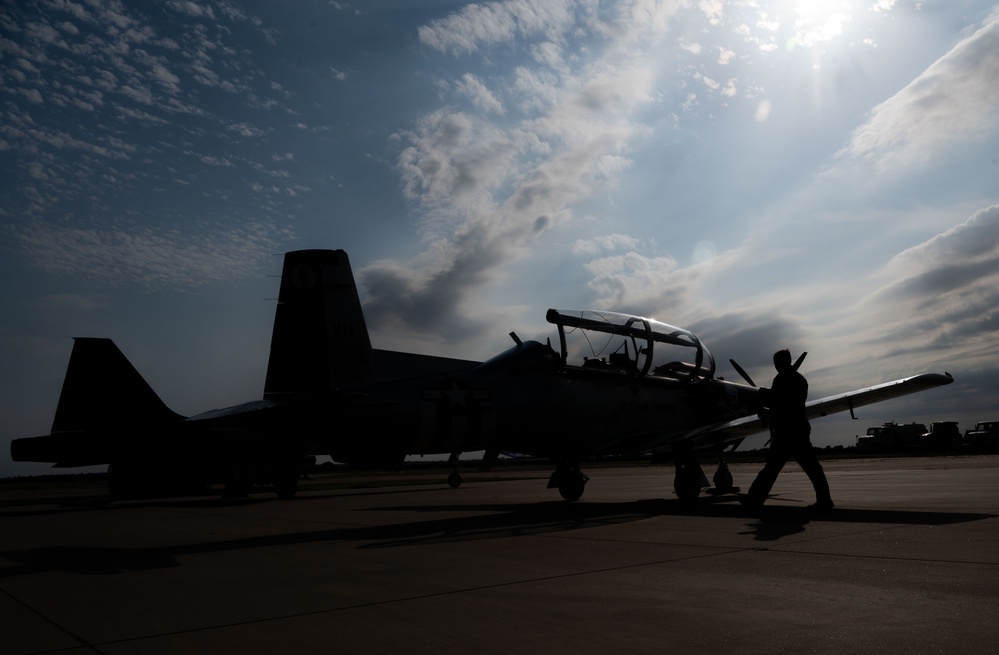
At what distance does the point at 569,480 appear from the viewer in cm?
1391

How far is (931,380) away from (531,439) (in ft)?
20.1

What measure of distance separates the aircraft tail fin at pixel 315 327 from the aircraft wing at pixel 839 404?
403 inches

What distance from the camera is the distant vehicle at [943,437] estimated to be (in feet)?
205

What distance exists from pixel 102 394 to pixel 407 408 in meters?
A: 11.7

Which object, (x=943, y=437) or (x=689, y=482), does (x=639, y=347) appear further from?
(x=943, y=437)

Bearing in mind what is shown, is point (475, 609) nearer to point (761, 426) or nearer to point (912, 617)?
point (912, 617)

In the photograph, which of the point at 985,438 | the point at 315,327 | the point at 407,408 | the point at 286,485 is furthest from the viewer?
the point at 985,438

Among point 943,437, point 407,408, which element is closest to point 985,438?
point 943,437

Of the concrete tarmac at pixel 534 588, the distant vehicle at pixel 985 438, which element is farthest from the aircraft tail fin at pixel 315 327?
the distant vehicle at pixel 985 438

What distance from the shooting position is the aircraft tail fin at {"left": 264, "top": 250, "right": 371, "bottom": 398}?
20062 mm

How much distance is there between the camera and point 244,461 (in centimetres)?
2047

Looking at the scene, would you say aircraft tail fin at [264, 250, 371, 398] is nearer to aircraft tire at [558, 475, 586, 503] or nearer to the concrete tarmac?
aircraft tire at [558, 475, 586, 503]

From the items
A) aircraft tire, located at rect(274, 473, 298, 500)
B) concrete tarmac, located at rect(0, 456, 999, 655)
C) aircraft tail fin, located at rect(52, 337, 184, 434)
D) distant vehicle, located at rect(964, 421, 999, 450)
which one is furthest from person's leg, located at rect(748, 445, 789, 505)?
distant vehicle, located at rect(964, 421, 999, 450)

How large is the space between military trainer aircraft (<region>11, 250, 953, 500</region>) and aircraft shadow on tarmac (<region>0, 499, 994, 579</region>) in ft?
5.24
